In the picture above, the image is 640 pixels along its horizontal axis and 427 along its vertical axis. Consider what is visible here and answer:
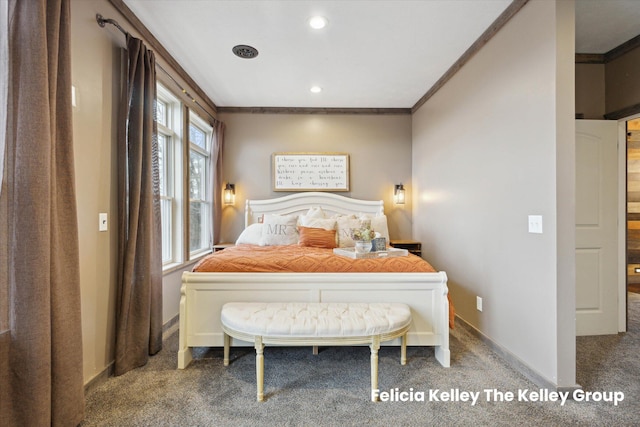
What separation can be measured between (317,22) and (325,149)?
2118mm

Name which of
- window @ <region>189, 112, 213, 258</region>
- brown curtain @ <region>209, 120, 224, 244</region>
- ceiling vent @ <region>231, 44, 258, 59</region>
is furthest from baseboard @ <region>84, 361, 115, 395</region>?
ceiling vent @ <region>231, 44, 258, 59</region>

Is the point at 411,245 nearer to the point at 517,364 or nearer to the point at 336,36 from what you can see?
the point at 517,364

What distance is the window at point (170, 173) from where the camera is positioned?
3.10m

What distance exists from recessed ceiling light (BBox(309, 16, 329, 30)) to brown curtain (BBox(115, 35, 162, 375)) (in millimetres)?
1330

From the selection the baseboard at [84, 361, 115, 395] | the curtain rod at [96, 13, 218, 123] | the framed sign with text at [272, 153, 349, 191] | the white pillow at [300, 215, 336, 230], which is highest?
the curtain rod at [96, 13, 218, 123]

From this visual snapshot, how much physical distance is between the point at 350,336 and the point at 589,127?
285 centimetres

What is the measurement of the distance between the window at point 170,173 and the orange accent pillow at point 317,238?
138 centimetres

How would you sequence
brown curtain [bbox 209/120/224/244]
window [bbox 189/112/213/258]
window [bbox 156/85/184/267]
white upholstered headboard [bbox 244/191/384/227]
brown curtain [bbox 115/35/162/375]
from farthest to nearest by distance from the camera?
white upholstered headboard [bbox 244/191/384/227], brown curtain [bbox 209/120/224/244], window [bbox 189/112/213/258], window [bbox 156/85/184/267], brown curtain [bbox 115/35/162/375]

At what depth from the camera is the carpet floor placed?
5.39 ft

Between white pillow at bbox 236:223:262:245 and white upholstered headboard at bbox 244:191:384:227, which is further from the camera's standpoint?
white upholstered headboard at bbox 244:191:384:227

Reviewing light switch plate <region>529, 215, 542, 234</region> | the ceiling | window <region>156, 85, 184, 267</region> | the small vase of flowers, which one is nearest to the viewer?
light switch plate <region>529, 215, 542, 234</region>

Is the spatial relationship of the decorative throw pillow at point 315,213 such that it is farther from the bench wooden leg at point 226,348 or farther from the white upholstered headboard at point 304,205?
the bench wooden leg at point 226,348

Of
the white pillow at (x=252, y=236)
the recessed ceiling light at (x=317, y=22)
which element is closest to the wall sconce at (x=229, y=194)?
the white pillow at (x=252, y=236)

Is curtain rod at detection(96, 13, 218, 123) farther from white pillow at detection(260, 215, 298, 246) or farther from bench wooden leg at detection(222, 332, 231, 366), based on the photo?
bench wooden leg at detection(222, 332, 231, 366)
